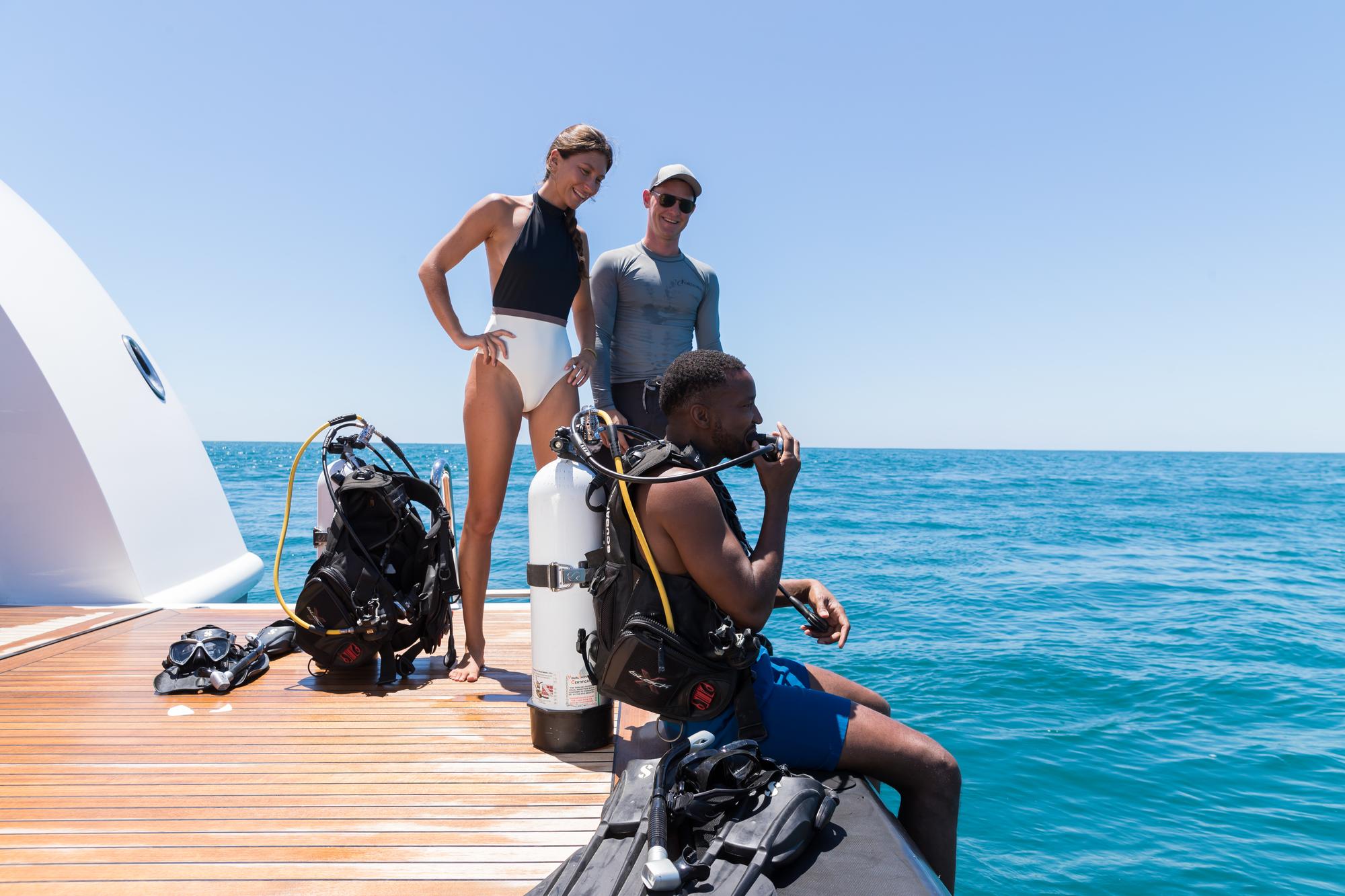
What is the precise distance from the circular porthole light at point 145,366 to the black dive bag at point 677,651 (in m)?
5.63

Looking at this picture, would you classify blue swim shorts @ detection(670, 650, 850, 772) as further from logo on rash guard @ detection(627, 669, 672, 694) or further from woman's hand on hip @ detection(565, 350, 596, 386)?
woman's hand on hip @ detection(565, 350, 596, 386)

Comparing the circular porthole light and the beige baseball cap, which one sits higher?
the beige baseball cap

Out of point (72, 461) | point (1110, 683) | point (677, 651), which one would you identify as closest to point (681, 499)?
point (677, 651)

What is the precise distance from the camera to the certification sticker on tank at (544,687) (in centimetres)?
261

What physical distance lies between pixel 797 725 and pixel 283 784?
1.63m

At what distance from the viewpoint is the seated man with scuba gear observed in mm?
1892

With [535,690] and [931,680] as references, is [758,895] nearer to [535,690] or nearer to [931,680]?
[535,690]

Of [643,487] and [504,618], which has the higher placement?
[643,487]

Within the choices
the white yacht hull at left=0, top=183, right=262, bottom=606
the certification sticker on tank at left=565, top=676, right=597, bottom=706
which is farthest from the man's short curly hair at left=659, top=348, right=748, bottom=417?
the white yacht hull at left=0, top=183, right=262, bottom=606

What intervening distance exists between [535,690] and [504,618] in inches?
85.4

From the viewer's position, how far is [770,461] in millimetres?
2014

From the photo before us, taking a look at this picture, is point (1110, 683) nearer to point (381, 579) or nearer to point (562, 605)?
point (562, 605)

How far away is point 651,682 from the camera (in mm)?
1933

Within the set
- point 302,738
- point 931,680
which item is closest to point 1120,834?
point 931,680
